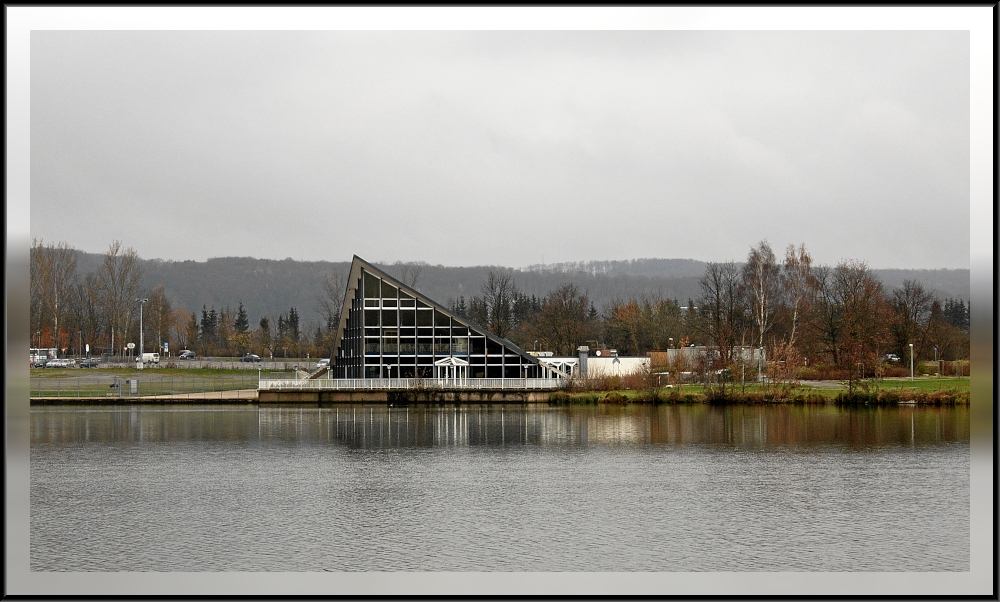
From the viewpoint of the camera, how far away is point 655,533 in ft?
57.7

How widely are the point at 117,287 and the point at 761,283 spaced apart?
54.9 m

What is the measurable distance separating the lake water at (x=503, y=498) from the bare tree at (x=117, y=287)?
45.7 meters

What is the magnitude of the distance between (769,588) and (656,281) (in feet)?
407

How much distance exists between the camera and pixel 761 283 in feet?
214

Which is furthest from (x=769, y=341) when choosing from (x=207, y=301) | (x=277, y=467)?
(x=207, y=301)

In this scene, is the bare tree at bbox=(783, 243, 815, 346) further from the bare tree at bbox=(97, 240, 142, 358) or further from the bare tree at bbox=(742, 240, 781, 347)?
the bare tree at bbox=(97, 240, 142, 358)

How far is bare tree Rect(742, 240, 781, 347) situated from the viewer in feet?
214

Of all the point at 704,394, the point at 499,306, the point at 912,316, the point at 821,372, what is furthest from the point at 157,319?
the point at 912,316


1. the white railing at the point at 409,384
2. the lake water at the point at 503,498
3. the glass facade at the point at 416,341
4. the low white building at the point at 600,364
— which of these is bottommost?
the lake water at the point at 503,498

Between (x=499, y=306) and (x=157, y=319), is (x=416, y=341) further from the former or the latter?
(x=157, y=319)

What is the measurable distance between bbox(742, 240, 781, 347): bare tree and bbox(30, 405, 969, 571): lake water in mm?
26798

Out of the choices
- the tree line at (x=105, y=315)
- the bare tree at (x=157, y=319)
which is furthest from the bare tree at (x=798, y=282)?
the bare tree at (x=157, y=319)

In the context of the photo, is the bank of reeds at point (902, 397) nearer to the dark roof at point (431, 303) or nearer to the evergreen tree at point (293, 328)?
the dark roof at point (431, 303)

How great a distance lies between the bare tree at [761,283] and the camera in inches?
2574
